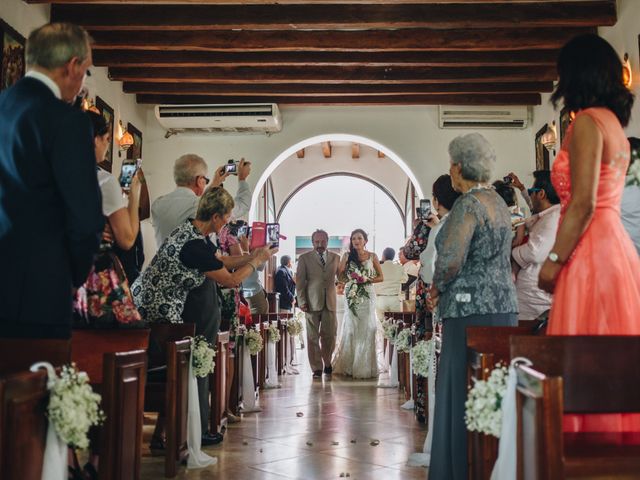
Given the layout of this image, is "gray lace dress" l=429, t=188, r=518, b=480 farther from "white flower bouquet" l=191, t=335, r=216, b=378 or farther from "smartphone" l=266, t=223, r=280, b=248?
"smartphone" l=266, t=223, r=280, b=248

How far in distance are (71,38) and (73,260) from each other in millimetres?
668

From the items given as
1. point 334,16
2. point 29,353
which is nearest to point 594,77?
point 29,353

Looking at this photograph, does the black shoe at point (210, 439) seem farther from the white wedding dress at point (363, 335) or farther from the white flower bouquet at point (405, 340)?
the white wedding dress at point (363, 335)

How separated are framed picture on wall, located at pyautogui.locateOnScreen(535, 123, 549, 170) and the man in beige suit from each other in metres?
2.85

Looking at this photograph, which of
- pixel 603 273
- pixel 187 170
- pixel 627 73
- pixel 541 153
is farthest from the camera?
pixel 541 153

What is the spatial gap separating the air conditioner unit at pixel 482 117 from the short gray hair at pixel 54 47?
7594 mm

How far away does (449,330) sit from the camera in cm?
301

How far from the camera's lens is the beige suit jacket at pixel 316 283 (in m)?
9.05

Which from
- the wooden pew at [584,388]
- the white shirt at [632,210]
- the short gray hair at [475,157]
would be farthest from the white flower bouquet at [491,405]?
the white shirt at [632,210]

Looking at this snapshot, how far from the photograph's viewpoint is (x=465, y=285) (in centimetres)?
295

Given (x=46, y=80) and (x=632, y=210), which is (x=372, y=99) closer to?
(x=632, y=210)

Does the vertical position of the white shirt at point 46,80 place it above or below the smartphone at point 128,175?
above

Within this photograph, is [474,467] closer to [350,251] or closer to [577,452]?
[577,452]

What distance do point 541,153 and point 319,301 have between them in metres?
3.31
